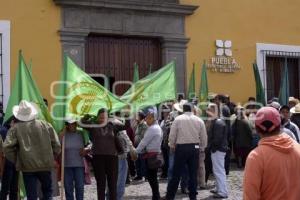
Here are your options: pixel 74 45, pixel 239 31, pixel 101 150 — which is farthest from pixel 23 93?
pixel 239 31

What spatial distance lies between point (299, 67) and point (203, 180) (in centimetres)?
697

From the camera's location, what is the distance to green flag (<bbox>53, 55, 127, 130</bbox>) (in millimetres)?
8844

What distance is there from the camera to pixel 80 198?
8.70 meters

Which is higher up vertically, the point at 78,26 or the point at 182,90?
→ the point at 78,26

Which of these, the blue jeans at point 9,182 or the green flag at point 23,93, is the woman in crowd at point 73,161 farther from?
the blue jeans at point 9,182

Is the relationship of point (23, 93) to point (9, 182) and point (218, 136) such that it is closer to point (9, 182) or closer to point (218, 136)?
point (9, 182)

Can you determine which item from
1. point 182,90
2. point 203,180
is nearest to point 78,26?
point 182,90

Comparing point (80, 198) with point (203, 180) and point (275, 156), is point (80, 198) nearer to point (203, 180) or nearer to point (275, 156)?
point (203, 180)

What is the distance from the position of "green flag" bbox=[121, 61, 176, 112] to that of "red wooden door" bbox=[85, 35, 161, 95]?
352 centimetres

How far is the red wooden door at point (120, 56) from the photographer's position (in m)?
14.4

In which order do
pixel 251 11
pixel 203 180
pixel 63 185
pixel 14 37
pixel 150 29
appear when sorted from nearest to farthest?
pixel 63 185
pixel 203 180
pixel 14 37
pixel 150 29
pixel 251 11

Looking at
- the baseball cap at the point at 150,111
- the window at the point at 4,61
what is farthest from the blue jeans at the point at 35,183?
the window at the point at 4,61

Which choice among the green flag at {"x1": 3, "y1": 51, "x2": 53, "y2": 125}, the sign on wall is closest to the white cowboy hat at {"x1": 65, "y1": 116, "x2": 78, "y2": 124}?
the green flag at {"x1": 3, "y1": 51, "x2": 53, "y2": 125}

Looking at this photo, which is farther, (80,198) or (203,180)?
(203,180)
